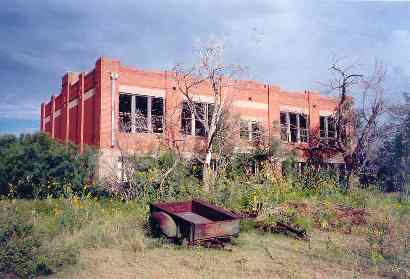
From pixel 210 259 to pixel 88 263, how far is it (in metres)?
2.25

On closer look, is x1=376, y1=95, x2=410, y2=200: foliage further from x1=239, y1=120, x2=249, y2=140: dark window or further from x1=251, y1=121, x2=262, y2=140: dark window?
x1=239, y1=120, x2=249, y2=140: dark window

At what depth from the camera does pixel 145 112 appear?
2097cm

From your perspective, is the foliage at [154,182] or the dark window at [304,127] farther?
the dark window at [304,127]

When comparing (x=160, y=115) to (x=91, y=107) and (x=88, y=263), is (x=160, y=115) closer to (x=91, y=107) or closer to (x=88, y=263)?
(x=91, y=107)

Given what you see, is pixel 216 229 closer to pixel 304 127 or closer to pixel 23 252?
pixel 23 252

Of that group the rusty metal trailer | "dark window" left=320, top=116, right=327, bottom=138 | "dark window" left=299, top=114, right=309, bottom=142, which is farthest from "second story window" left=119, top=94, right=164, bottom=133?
"dark window" left=320, top=116, right=327, bottom=138

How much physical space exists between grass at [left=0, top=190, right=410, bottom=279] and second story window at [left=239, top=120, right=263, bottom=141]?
38.8 ft

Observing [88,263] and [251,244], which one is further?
[251,244]

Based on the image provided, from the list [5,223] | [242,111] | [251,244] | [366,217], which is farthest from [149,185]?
[242,111]

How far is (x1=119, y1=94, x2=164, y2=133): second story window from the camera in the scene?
19109 mm

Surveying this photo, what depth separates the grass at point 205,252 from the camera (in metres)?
6.28

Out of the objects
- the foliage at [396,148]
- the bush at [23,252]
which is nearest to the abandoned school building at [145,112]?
the foliage at [396,148]

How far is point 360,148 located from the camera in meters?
23.1

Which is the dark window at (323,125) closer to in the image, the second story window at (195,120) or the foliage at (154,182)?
the second story window at (195,120)
